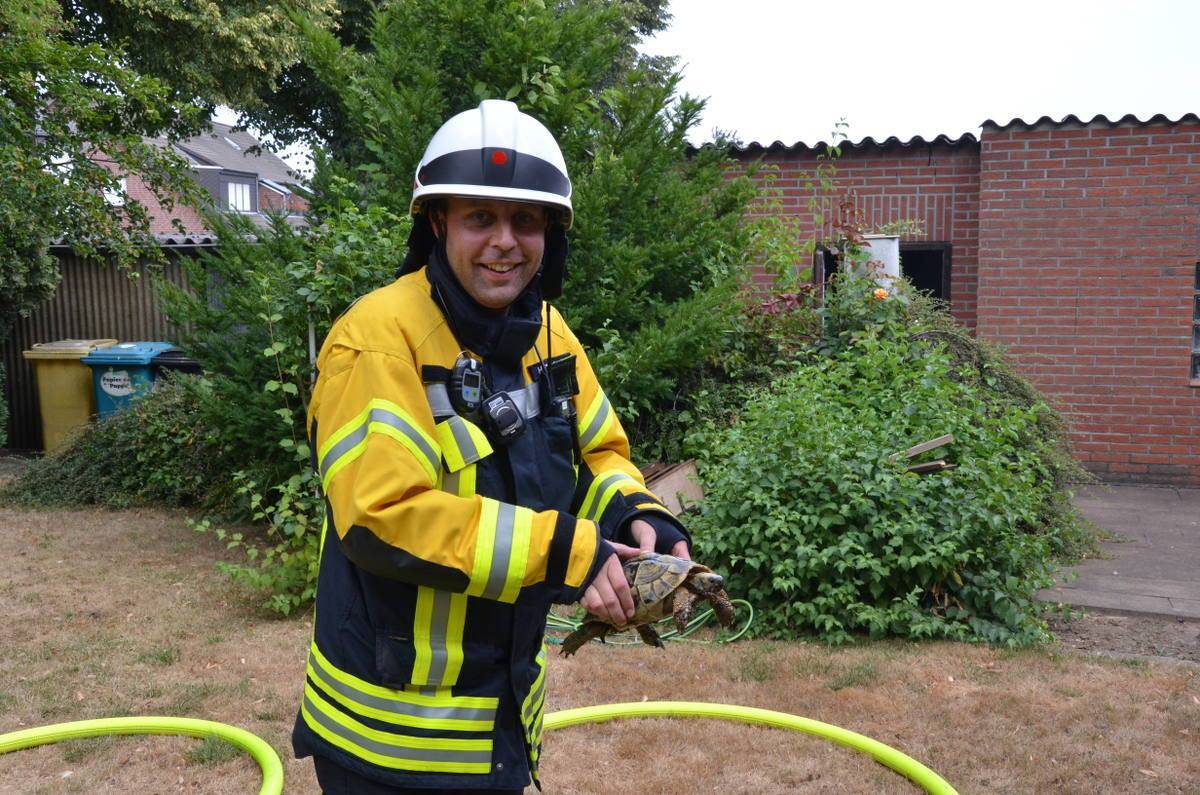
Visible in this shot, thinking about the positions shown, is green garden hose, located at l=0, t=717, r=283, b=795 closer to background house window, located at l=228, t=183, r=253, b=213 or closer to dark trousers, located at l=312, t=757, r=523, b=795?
dark trousers, located at l=312, t=757, r=523, b=795

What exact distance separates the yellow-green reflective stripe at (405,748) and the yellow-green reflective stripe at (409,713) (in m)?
0.03

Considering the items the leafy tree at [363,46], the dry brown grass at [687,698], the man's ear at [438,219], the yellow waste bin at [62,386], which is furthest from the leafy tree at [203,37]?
the man's ear at [438,219]

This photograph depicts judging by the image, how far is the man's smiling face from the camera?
199cm

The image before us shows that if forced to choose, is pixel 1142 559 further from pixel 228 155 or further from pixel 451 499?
pixel 228 155

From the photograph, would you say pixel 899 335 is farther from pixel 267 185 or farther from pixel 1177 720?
pixel 267 185

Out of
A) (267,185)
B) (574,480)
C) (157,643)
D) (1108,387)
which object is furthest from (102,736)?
(267,185)

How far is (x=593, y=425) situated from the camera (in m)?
2.34

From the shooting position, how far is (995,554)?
534 centimetres

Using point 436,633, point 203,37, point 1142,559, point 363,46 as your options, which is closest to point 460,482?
point 436,633

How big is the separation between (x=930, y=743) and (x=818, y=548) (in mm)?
1441

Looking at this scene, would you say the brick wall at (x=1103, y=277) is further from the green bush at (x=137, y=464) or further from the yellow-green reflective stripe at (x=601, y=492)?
the yellow-green reflective stripe at (x=601, y=492)

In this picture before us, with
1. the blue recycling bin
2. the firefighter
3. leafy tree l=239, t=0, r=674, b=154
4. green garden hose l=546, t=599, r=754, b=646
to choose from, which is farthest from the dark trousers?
the blue recycling bin

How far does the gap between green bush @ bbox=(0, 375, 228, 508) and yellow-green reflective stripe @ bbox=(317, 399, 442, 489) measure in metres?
6.41

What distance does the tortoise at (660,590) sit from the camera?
193 cm
